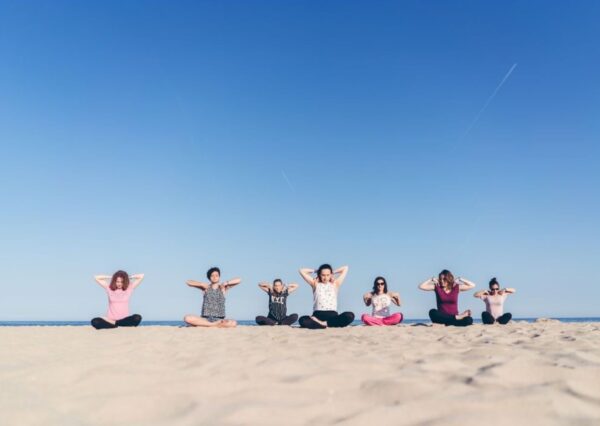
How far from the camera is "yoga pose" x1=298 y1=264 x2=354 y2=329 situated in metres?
8.75

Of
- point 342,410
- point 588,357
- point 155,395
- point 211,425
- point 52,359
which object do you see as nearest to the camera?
point 211,425

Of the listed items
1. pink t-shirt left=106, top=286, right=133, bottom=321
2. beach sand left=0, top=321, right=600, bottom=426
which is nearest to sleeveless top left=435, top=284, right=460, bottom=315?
beach sand left=0, top=321, right=600, bottom=426

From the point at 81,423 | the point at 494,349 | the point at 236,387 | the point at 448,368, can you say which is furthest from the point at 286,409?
the point at 494,349

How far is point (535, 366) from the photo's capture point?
10.3 feet

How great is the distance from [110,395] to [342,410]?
4.92 feet

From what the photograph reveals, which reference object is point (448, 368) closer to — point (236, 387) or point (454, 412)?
point (454, 412)

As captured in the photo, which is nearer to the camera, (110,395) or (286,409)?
(286,409)

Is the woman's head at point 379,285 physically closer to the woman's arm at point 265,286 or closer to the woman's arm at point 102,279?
the woman's arm at point 265,286

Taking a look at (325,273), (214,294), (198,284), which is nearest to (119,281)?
(198,284)

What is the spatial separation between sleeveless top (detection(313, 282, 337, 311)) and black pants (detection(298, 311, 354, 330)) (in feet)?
1.09

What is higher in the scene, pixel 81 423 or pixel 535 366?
pixel 535 366

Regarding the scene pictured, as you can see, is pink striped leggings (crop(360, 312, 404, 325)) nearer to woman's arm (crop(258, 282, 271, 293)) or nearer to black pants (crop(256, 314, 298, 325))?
black pants (crop(256, 314, 298, 325))

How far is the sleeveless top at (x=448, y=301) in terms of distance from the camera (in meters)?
9.96

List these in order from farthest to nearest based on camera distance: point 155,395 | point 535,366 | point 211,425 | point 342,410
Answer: point 535,366 < point 155,395 < point 342,410 < point 211,425
